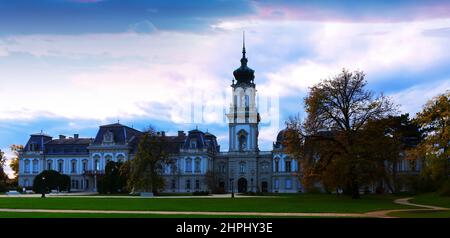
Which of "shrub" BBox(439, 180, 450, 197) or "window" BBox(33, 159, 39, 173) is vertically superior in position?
"window" BBox(33, 159, 39, 173)

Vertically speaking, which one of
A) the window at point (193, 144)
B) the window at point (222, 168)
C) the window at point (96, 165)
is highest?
the window at point (193, 144)

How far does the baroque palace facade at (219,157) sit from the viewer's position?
9000cm

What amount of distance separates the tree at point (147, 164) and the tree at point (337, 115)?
23.6m

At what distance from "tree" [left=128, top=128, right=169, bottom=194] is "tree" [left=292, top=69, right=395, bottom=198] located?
23616 mm

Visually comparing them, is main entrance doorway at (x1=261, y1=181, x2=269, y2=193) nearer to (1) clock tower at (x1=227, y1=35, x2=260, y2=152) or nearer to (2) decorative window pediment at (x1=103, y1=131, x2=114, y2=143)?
(1) clock tower at (x1=227, y1=35, x2=260, y2=152)

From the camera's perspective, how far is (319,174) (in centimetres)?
4575

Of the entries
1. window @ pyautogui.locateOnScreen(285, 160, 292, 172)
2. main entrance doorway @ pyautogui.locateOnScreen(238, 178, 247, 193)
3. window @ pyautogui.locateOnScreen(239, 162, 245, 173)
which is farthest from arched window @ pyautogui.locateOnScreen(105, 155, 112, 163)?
window @ pyautogui.locateOnScreen(285, 160, 292, 172)

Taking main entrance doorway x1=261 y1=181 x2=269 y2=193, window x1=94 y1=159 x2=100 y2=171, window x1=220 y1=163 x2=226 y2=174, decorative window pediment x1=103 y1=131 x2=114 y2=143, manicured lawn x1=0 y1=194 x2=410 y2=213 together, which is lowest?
main entrance doorway x1=261 y1=181 x2=269 y2=193

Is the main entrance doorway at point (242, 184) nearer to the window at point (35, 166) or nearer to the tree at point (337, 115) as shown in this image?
the window at point (35, 166)

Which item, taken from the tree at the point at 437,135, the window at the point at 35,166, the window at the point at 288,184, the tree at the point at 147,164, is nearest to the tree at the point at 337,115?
the tree at the point at 437,135

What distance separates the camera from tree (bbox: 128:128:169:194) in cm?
6384

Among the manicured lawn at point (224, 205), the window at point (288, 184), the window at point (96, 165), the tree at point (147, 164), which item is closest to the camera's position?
the manicured lawn at point (224, 205)
